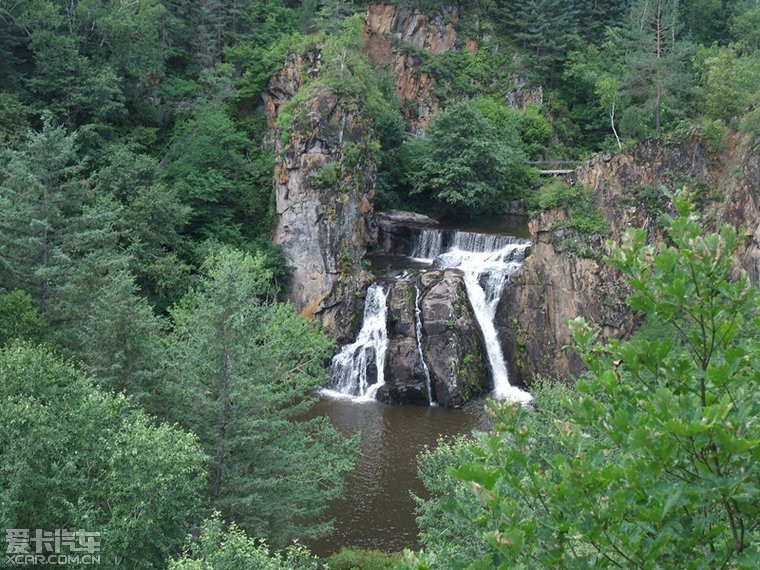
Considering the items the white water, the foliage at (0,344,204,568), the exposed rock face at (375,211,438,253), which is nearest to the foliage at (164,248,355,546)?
the foliage at (0,344,204,568)

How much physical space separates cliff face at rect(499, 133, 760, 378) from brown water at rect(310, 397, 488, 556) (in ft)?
14.3

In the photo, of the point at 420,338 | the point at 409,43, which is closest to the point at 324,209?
the point at 420,338

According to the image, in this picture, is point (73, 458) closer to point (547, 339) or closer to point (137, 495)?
point (137, 495)

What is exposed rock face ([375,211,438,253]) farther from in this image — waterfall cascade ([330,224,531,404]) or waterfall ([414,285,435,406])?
waterfall ([414,285,435,406])

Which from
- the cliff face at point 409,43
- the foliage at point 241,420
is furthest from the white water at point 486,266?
the foliage at point 241,420

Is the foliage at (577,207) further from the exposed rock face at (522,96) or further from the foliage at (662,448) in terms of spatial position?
the foliage at (662,448)

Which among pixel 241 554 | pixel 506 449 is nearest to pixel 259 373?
pixel 241 554

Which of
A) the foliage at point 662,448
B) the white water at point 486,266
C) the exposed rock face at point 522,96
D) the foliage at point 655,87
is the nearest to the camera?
the foliage at point 662,448

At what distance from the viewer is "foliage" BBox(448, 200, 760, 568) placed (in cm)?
385

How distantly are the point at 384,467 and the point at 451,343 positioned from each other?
8.24 m

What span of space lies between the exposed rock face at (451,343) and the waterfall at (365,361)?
2.04m

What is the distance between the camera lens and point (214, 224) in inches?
1271

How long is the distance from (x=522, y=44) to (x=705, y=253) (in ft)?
160

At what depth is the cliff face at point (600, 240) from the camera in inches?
1067
